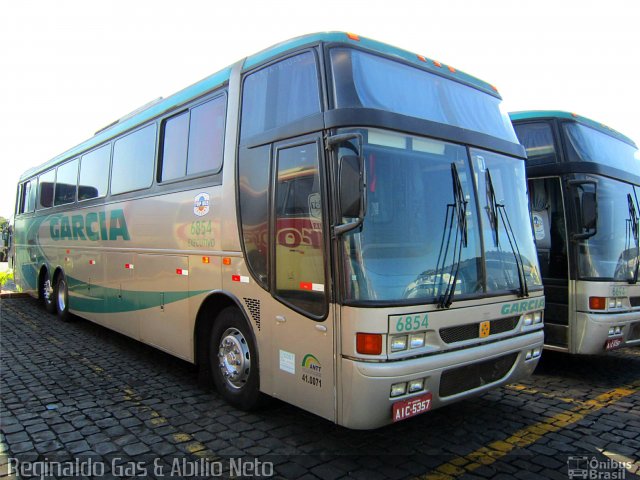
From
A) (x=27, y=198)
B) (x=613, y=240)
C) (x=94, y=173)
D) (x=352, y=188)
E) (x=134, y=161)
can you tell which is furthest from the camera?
(x=27, y=198)

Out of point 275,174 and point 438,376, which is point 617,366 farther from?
point 275,174

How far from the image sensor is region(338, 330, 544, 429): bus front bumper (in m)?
3.36

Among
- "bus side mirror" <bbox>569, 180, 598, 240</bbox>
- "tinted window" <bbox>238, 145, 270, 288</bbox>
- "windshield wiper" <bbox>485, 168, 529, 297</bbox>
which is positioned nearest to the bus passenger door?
"tinted window" <bbox>238, 145, 270, 288</bbox>

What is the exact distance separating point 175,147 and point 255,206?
210 centimetres

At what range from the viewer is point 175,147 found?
589cm

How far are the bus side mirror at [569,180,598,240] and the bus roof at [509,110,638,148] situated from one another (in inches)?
40.4

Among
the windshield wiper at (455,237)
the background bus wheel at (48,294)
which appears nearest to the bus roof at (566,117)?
the windshield wiper at (455,237)

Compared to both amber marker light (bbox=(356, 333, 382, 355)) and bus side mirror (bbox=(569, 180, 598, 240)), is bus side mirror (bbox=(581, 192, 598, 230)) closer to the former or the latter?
bus side mirror (bbox=(569, 180, 598, 240))

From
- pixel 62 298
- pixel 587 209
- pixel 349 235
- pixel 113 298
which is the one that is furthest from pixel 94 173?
pixel 587 209

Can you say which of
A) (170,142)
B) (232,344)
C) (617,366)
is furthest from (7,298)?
(617,366)

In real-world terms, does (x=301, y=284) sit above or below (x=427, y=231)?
below

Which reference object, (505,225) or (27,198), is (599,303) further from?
(27,198)

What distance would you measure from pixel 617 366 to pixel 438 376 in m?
4.71

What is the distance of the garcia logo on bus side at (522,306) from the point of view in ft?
13.8
